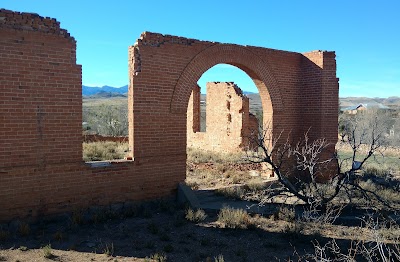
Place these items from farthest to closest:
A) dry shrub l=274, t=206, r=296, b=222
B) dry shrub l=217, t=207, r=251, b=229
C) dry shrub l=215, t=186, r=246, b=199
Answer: dry shrub l=215, t=186, r=246, b=199
dry shrub l=274, t=206, r=296, b=222
dry shrub l=217, t=207, r=251, b=229

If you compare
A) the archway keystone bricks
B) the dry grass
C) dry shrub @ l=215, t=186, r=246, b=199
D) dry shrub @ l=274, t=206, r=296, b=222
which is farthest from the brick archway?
the dry grass

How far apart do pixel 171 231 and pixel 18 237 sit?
271 centimetres

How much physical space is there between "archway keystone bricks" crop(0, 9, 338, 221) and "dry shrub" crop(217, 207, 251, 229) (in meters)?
1.84

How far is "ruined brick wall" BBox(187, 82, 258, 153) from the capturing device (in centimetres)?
1642

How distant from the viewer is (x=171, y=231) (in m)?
6.70

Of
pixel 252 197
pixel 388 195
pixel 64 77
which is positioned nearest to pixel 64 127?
pixel 64 77

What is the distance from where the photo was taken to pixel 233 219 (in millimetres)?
7035

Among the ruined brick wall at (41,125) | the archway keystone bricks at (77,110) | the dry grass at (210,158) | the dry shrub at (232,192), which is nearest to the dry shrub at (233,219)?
the dry shrub at (232,192)

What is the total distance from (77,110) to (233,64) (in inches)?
182

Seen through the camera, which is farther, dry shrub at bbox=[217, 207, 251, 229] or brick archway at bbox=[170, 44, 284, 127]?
brick archway at bbox=[170, 44, 284, 127]

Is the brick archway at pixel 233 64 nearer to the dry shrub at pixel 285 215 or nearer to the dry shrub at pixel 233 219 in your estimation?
the dry shrub at pixel 233 219

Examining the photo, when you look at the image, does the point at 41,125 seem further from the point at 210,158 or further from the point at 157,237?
the point at 210,158

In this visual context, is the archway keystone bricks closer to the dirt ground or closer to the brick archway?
the brick archway

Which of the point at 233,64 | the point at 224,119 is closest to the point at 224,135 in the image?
the point at 224,119
